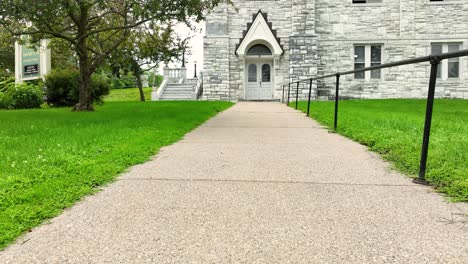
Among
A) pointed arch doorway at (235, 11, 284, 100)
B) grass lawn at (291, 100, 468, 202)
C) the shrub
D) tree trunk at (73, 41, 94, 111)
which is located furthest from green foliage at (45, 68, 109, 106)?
grass lawn at (291, 100, 468, 202)

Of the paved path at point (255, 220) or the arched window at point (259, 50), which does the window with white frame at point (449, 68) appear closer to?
the arched window at point (259, 50)

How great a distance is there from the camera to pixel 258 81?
26188mm

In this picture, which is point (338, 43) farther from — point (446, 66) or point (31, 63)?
point (31, 63)

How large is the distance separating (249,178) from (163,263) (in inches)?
86.3

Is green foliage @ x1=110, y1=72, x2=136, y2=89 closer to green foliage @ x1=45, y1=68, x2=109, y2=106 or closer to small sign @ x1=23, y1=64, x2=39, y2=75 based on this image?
small sign @ x1=23, y1=64, x2=39, y2=75

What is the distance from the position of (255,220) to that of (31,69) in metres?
24.7

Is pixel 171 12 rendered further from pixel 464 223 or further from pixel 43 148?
pixel 464 223

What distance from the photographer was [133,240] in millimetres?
2666

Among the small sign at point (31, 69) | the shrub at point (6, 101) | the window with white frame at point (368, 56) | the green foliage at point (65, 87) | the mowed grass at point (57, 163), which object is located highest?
the window with white frame at point (368, 56)

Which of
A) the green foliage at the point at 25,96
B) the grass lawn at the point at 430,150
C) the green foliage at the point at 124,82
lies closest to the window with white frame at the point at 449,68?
the grass lawn at the point at 430,150

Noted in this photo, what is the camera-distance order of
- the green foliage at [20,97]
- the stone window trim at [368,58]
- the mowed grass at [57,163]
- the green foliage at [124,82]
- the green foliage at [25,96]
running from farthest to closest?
1. the green foliage at [124,82]
2. the stone window trim at [368,58]
3. the green foliage at [25,96]
4. the green foliage at [20,97]
5. the mowed grass at [57,163]

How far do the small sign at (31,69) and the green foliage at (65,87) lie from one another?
457 cm

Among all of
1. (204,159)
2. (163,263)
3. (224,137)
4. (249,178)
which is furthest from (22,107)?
(163,263)

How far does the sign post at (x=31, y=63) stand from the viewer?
76.5 ft
